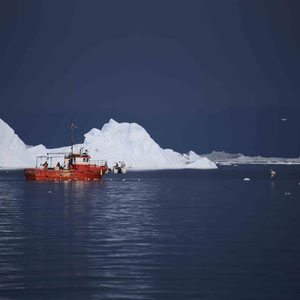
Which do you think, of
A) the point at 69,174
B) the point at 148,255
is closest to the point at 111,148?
the point at 69,174

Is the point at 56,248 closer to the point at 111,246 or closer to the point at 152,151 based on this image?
the point at 111,246

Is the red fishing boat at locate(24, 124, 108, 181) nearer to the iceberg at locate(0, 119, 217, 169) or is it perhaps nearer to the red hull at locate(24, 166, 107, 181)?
the red hull at locate(24, 166, 107, 181)

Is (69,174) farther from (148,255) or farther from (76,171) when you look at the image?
(148,255)

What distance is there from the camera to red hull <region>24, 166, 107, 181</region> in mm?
97562

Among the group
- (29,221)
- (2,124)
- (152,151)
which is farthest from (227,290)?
(152,151)

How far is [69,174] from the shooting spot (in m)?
97.9

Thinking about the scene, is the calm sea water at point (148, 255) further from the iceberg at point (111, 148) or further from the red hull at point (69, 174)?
the iceberg at point (111, 148)

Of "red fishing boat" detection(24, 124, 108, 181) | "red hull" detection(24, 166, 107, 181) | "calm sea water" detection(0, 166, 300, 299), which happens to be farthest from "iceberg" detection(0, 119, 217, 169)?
"calm sea water" detection(0, 166, 300, 299)

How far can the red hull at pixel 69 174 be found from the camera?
320 feet

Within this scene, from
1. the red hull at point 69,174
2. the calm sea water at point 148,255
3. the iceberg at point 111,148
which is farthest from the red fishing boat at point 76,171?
the iceberg at point 111,148

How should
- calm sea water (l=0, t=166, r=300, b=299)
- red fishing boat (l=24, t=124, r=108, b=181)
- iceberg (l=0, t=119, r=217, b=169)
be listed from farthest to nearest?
iceberg (l=0, t=119, r=217, b=169), red fishing boat (l=24, t=124, r=108, b=181), calm sea water (l=0, t=166, r=300, b=299)

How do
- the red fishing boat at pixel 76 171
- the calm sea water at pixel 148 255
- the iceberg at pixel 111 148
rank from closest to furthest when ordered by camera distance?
the calm sea water at pixel 148 255 → the red fishing boat at pixel 76 171 → the iceberg at pixel 111 148

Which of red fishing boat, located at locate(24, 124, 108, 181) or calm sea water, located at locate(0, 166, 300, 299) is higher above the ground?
red fishing boat, located at locate(24, 124, 108, 181)

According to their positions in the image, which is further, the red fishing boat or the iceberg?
the iceberg
